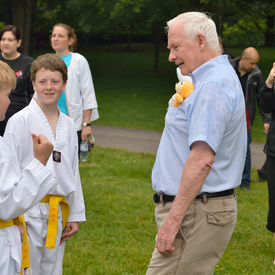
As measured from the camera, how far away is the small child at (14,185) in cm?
267

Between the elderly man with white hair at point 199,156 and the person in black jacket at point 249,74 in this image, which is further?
the person in black jacket at point 249,74

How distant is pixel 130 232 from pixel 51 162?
9.10 ft

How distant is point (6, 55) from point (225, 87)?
4.38m

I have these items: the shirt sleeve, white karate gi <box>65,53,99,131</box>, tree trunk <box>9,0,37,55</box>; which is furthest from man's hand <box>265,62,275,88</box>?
tree trunk <box>9,0,37,55</box>

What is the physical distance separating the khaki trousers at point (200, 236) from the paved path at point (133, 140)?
7.65 meters

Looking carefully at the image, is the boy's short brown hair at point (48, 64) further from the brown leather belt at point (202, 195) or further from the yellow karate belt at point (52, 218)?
the brown leather belt at point (202, 195)

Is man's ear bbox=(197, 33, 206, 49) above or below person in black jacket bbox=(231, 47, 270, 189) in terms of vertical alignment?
above

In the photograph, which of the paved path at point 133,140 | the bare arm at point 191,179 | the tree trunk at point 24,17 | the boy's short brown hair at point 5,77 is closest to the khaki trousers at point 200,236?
the bare arm at point 191,179

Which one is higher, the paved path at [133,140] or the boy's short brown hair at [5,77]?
the boy's short brown hair at [5,77]

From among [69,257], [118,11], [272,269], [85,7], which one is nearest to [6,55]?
[69,257]

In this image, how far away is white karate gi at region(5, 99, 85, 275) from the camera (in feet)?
12.2

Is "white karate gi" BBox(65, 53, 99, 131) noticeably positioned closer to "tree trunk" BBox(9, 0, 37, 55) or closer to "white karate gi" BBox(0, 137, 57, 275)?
"white karate gi" BBox(0, 137, 57, 275)

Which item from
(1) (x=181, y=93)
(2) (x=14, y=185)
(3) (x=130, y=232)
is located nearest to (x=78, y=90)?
(3) (x=130, y=232)

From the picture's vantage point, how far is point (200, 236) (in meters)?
3.09
